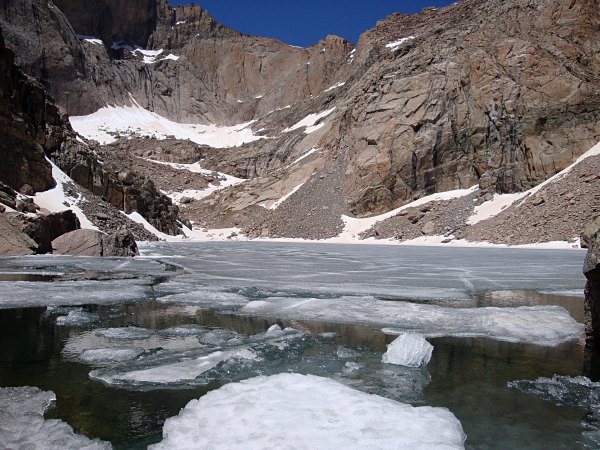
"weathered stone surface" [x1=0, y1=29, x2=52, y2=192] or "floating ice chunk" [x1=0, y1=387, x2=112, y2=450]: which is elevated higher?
"weathered stone surface" [x1=0, y1=29, x2=52, y2=192]

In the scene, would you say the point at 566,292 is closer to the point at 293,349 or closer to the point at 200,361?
the point at 293,349

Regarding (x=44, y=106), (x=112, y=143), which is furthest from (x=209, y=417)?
(x=112, y=143)

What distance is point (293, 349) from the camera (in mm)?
6277

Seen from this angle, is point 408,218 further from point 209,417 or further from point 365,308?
point 209,417

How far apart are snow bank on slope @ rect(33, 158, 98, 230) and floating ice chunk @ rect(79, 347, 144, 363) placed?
80.0 feet

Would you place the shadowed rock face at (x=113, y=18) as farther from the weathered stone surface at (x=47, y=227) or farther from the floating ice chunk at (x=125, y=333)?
the floating ice chunk at (x=125, y=333)

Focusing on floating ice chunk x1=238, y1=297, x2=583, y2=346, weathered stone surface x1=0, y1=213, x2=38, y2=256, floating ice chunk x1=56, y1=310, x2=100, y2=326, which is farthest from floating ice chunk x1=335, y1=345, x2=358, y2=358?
weathered stone surface x1=0, y1=213, x2=38, y2=256

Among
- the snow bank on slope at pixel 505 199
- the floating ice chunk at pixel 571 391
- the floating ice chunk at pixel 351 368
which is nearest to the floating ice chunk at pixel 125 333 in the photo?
the floating ice chunk at pixel 351 368

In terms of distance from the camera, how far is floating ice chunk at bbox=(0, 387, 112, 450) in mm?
3463

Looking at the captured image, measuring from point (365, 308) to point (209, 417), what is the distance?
222 inches

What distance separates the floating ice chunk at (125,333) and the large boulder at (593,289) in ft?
20.8

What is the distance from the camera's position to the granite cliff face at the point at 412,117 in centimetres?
4041

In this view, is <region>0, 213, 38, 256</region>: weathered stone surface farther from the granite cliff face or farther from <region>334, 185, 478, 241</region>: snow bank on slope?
<region>334, 185, 478, 241</region>: snow bank on slope

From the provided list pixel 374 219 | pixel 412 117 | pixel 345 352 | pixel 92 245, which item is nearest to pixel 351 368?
pixel 345 352
